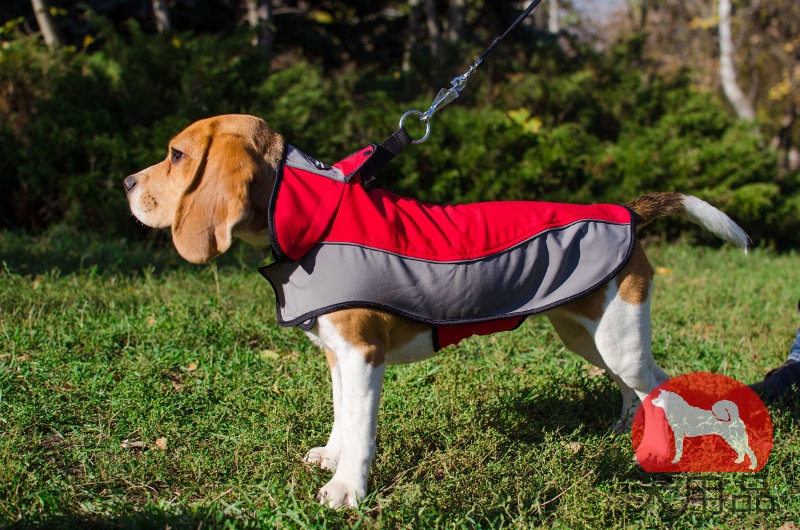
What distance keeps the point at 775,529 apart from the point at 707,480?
43 cm

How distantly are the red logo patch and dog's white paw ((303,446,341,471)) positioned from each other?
1.55 meters

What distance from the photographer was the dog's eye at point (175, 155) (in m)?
3.00

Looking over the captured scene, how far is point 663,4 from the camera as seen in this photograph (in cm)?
2294

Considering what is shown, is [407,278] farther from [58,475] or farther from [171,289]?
[171,289]

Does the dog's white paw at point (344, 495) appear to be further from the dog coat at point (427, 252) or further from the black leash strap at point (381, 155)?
the black leash strap at point (381, 155)

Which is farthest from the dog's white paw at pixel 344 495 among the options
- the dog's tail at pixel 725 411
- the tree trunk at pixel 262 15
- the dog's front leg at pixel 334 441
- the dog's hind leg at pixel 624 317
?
the tree trunk at pixel 262 15

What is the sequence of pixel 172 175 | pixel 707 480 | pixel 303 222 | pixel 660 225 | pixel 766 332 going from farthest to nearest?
pixel 660 225 < pixel 766 332 < pixel 707 480 < pixel 172 175 < pixel 303 222

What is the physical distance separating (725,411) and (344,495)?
235 cm

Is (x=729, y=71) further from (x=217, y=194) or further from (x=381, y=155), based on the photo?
(x=217, y=194)

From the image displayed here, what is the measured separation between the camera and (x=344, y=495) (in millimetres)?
2984

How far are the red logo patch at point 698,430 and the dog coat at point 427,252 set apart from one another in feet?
3.15

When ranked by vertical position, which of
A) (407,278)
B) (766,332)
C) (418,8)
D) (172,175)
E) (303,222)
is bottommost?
(766,332)

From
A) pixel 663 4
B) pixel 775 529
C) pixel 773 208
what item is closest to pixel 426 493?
pixel 775 529

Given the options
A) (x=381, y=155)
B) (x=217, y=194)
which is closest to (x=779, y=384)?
(x=381, y=155)
